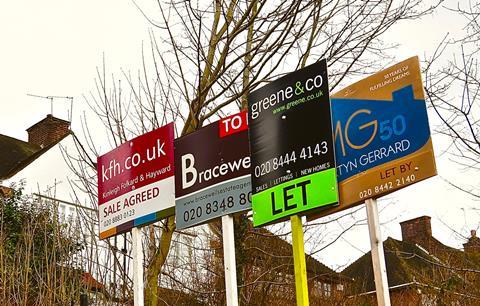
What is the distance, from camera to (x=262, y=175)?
19.0ft

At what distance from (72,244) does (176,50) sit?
4.21 m

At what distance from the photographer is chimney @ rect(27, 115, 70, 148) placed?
24062mm

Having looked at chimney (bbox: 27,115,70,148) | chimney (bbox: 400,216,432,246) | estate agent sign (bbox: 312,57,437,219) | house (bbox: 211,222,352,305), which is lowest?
estate agent sign (bbox: 312,57,437,219)

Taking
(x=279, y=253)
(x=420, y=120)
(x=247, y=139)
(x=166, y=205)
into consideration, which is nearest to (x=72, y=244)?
(x=279, y=253)

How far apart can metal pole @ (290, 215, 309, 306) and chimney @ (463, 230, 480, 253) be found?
7.37m

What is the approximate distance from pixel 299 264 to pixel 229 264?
90 cm

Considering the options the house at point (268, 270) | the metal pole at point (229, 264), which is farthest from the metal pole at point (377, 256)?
the house at point (268, 270)

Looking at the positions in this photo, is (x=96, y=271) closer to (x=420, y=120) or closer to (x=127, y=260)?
(x=127, y=260)

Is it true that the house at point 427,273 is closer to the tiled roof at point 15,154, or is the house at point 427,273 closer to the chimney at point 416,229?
the chimney at point 416,229

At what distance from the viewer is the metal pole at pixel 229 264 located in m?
6.03

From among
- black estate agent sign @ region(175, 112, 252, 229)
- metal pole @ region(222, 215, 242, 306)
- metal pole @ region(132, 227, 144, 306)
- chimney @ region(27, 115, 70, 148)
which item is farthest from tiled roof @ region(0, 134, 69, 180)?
metal pole @ region(222, 215, 242, 306)

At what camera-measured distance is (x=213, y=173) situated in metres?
6.36

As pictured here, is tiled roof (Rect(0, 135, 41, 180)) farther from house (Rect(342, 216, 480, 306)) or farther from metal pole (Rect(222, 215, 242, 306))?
A: metal pole (Rect(222, 215, 242, 306))

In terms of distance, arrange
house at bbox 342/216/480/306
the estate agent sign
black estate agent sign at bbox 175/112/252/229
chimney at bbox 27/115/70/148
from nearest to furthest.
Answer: the estate agent sign → black estate agent sign at bbox 175/112/252/229 → house at bbox 342/216/480/306 → chimney at bbox 27/115/70/148
